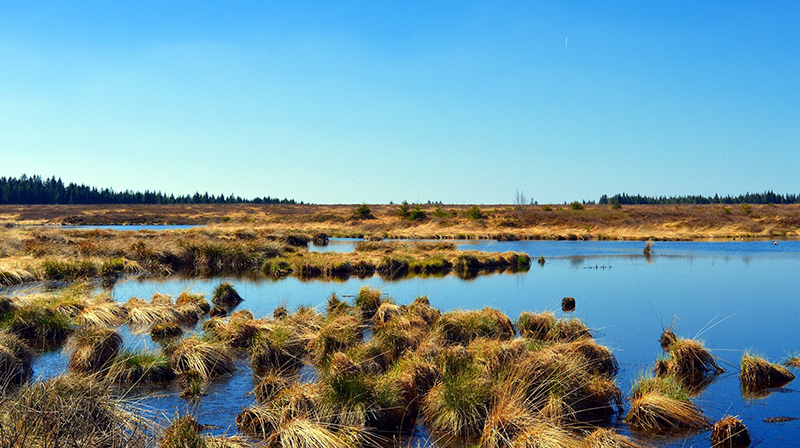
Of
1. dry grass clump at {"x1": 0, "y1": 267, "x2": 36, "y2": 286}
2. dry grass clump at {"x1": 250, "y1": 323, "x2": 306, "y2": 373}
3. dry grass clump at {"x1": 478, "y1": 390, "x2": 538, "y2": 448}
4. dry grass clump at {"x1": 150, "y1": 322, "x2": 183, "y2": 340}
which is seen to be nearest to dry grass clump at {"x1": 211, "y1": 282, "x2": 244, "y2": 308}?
dry grass clump at {"x1": 150, "y1": 322, "x2": 183, "y2": 340}

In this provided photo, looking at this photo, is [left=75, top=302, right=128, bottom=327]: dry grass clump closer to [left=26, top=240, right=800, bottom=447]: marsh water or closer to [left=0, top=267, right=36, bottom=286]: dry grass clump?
[left=26, top=240, right=800, bottom=447]: marsh water

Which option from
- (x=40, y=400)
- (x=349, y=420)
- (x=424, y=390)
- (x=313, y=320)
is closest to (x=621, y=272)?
(x=313, y=320)

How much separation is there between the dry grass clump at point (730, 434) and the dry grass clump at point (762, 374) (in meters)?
3.15

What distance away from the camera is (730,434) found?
8.92 m

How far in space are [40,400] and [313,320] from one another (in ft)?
29.8

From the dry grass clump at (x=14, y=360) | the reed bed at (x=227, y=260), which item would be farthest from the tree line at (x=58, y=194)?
the dry grass clump at (x=14, y=360)

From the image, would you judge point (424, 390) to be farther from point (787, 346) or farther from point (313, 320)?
point (787, 346)

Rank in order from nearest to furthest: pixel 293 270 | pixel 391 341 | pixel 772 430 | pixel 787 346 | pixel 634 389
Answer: pixel 772 430, pixel 634 389, pixel 391 341, pixel 787 346, pixel 293 270

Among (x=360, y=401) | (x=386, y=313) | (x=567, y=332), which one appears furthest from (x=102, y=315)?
(x=567, y=332)

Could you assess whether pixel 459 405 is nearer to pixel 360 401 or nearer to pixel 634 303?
pixel 360 401

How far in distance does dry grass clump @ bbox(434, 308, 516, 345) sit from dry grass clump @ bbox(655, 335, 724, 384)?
3479 mm

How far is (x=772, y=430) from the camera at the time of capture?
9.49 meters

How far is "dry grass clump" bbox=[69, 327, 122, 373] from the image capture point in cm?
1205

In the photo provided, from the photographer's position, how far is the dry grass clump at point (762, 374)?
11.9 m
